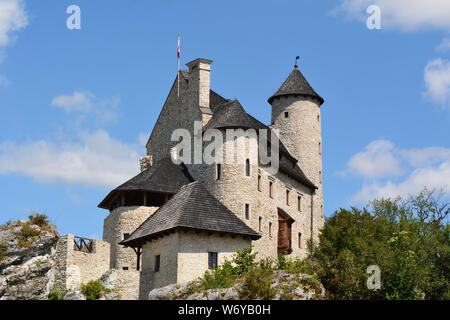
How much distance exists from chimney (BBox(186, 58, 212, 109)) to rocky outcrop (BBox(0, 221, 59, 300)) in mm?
15439

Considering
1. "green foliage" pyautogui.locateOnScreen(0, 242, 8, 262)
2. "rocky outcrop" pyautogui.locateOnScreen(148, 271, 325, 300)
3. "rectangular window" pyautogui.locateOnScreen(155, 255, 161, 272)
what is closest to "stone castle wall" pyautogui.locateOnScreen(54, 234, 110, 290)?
"green foliage" pyautogui.locateOnScreen(0, 242, 8, 262)

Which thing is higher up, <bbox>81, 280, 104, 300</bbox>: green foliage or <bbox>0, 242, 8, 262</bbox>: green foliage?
<bbox>0, 242, 8, 262</bbox>: green foliage

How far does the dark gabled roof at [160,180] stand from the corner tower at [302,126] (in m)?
11.7

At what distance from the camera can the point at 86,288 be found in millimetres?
43562

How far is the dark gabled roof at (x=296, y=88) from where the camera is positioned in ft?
208

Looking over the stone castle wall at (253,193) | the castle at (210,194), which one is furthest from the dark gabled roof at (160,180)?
the stone castle wall at (253,193)

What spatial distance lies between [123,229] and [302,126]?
63.5 ft

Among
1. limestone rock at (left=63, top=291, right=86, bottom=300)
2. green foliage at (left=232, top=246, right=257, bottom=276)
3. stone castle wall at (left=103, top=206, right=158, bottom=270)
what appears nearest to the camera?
green foliage at (left=232, top=246, right=257, bottom=276)

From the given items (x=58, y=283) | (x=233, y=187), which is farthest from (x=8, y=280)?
(x=233, y=187)

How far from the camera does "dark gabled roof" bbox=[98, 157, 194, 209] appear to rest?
51375 millimetres

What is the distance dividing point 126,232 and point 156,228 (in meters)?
9.21

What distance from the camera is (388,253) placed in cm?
3988

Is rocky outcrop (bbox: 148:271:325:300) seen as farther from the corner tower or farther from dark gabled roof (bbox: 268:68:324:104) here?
dark gabled roof (bbox: 268:68:324:104)
